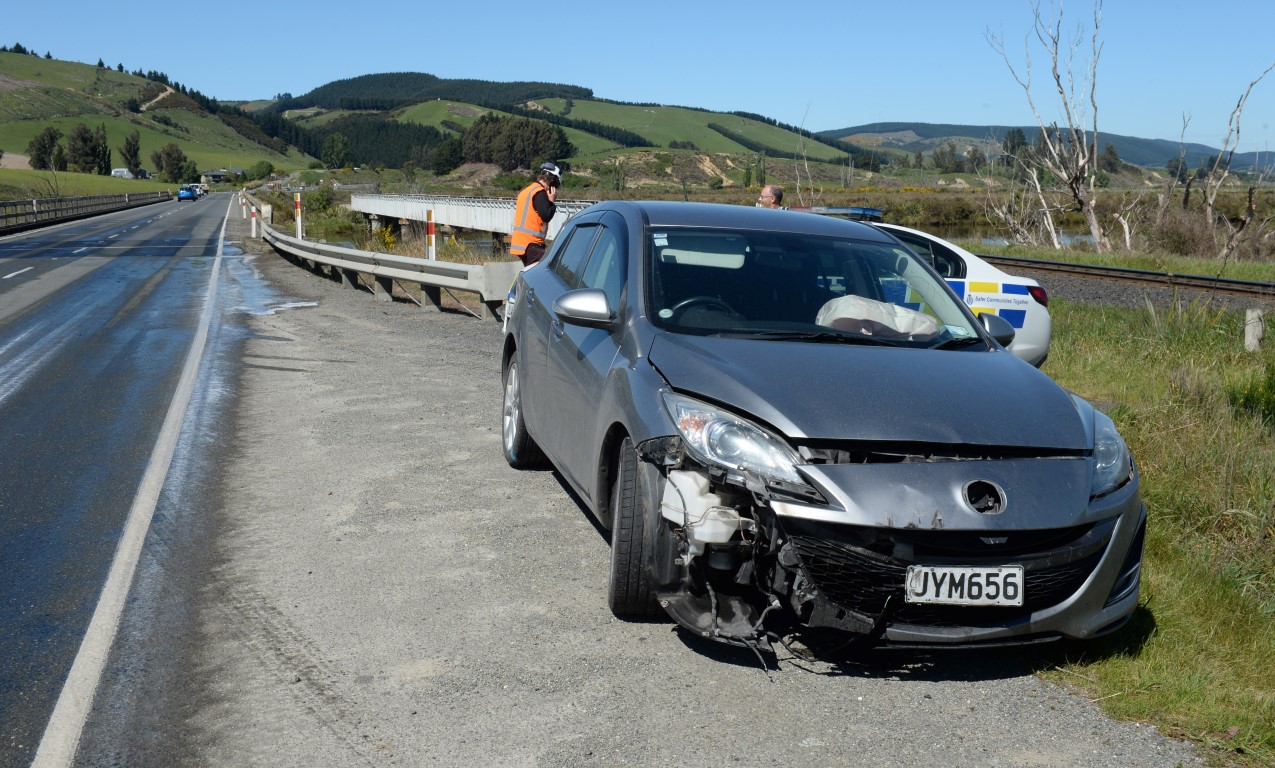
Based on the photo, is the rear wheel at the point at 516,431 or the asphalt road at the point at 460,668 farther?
the rear wheel at the point at 516,431

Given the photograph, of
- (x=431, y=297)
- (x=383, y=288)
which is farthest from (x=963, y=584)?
(x=383, y=288)

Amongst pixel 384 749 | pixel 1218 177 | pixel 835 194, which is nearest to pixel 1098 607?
pixel 384 749

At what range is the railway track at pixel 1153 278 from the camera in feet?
59.0

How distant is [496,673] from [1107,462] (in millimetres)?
2325

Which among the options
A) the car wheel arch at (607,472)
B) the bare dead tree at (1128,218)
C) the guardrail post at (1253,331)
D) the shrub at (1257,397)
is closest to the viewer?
the car wheel arch at (607,472)

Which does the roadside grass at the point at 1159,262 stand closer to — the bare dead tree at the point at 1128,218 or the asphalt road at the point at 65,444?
the bare dead tree at the point at 1128,218

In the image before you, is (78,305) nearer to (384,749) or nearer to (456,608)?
(456,608)

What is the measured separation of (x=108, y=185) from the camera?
12388 centimetres

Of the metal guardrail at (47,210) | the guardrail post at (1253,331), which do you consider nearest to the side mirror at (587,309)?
the guardrail post at (1253,331)

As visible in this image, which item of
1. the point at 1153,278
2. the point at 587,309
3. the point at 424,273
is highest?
the point at 587,309

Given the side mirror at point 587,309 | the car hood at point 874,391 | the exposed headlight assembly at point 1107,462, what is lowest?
the exposed headlight assembly at point 1107,462

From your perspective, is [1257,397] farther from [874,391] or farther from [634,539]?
[634,539]

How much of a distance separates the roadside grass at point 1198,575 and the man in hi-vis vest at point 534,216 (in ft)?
17.5

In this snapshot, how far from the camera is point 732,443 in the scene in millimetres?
4047
